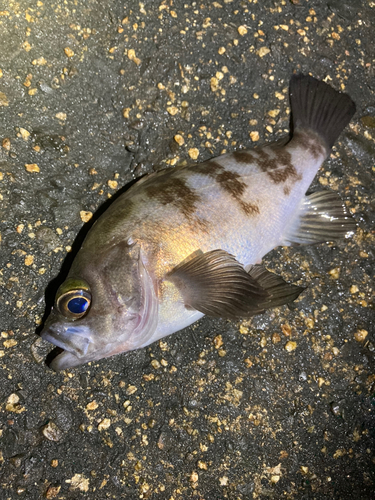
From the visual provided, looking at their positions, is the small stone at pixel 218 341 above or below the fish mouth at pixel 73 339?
below

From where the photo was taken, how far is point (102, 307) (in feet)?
7.05

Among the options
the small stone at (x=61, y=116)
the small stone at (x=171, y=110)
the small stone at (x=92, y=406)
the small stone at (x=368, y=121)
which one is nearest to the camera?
the small stone at (x=92, y=406)

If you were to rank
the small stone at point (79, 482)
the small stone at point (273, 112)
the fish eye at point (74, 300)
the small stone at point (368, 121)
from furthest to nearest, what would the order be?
the small stone at point (368, 121) < the small stone at point (273, 112) < the small stone at point (79, 482) < the fish eye at point (74, 300)

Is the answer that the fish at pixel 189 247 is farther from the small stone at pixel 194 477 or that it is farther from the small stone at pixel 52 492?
the small stone at pixel 194 477

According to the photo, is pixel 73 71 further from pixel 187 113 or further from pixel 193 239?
pixel 193 239

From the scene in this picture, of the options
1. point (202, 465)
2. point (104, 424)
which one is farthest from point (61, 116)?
point (202, 465)

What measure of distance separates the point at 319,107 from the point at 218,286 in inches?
67.1

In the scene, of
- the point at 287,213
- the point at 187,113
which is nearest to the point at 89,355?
the point at 287,213

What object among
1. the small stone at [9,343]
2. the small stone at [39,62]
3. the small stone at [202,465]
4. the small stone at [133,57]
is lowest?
the small stone at [202,465]

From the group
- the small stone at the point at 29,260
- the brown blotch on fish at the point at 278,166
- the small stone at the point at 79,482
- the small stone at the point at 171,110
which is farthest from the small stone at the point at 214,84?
the small stone at the point at 79,482

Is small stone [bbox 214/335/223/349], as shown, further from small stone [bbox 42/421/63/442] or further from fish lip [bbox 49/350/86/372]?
small stone [bbox 42/421/63/442]

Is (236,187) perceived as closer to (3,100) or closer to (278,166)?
(278,166)

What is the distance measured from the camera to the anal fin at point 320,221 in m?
2.93

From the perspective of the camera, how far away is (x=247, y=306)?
2.31 meters
